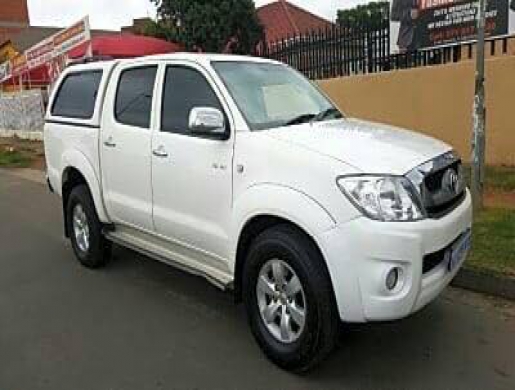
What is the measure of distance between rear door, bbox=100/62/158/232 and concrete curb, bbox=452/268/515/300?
2.60m

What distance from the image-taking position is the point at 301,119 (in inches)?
179

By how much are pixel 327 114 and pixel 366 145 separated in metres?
1.09

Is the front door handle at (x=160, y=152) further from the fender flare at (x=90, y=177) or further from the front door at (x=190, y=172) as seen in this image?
the fender flare at (x=90, y=177)

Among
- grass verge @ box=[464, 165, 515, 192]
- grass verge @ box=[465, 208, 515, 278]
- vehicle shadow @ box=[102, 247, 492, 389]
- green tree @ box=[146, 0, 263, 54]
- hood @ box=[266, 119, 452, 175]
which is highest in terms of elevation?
green tree @ box=[146, 0, 263, 54]

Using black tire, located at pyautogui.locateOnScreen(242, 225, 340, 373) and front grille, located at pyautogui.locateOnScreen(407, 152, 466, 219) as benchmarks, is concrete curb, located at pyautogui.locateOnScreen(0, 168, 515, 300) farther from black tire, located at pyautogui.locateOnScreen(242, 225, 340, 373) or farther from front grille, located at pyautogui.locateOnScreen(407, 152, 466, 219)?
black tire, located at pyautogui.locateOnScreen(242, 225, 340, 373)

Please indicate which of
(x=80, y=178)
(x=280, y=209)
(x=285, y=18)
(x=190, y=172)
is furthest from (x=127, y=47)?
(x=285, y=18)

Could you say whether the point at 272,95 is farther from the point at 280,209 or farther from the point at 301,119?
the point at 280,209

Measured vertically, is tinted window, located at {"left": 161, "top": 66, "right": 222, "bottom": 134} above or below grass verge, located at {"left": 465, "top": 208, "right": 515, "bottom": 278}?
above

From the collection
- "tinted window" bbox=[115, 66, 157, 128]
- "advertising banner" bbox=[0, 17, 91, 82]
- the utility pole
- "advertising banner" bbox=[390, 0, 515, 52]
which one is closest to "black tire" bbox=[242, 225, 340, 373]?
"tinted window" bbox=[115, 66, 157, 128]

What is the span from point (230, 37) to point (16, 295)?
17.1m

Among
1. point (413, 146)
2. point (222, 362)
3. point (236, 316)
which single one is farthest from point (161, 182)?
point (413, 146)

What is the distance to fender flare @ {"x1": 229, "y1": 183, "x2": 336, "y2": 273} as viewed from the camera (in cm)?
355

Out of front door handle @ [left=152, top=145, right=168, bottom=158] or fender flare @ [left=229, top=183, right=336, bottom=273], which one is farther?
front door handle @ [left=152, top=145, right=168, bottom=158]

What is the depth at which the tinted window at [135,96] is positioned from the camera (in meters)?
5.16
